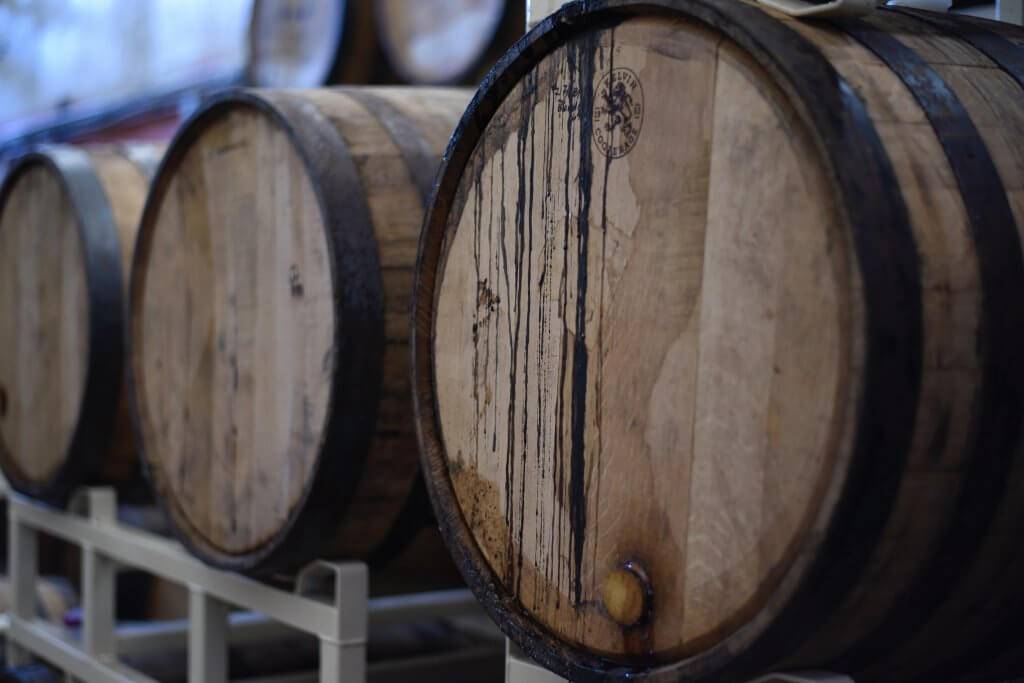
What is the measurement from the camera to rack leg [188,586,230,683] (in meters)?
2.48

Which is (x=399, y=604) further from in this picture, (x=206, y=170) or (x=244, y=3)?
(x=244, y=3)

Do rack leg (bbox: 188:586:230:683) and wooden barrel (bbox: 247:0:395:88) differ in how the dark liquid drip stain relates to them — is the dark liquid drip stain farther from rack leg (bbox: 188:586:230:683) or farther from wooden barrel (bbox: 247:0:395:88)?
wooden barrel (bbox: 247:0:395:88)

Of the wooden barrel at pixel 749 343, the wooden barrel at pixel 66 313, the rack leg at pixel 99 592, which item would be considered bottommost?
the rack leg at pixel 99 592

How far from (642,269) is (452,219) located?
1.19 feet

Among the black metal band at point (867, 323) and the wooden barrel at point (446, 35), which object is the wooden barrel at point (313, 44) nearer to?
the wooden barrel at point (446, 35)

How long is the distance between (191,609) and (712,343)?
157 centimetres

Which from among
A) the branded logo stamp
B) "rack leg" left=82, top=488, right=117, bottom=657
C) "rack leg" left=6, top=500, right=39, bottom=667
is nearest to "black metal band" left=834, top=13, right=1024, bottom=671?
the branded logo stamp

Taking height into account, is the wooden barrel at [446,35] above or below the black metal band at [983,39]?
below

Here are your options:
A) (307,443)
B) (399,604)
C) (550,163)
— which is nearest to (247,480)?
(307,443)

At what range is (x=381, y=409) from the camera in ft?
6.65

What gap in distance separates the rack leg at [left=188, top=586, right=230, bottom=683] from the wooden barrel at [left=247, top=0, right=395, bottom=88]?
1.86 metres

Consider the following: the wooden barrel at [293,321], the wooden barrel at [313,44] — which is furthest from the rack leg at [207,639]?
the wooden barrel at [313,44]

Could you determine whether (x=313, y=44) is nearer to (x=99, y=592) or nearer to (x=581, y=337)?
(x=99, y=592)

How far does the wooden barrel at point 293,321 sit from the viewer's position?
2021 millimetres
